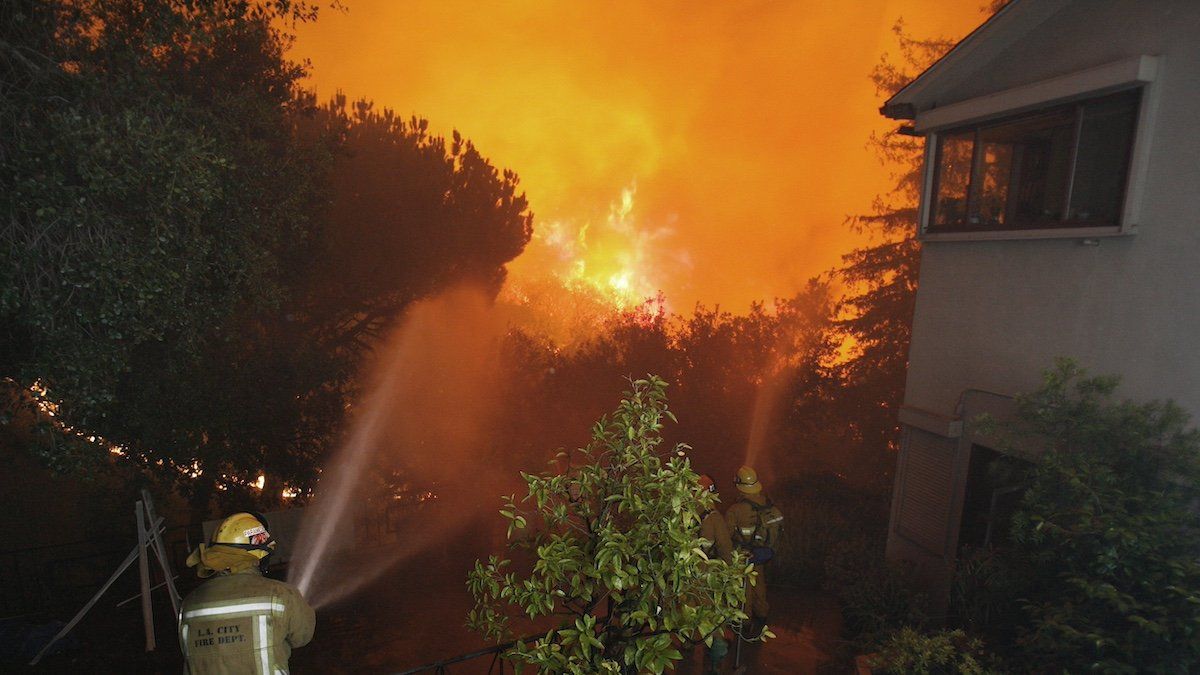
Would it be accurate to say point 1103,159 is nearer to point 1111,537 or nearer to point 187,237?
point 1111,537

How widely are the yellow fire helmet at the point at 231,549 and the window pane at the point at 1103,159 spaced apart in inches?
287

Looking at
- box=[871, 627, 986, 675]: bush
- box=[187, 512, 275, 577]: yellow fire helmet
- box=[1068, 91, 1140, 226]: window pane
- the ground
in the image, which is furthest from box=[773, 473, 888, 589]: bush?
Answer: box=[187, 512, 275, 577]: yellow fire helmet

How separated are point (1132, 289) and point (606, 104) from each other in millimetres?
20565

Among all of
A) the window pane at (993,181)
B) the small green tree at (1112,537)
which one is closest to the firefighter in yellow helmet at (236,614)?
the small green tree at (1112,537)

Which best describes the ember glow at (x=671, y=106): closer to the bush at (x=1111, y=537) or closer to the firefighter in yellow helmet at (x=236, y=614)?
the firefighter in yellow helmet at (x=236, y=614)

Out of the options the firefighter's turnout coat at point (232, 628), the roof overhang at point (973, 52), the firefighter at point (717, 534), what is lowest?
the firefighter at point (717, 534)

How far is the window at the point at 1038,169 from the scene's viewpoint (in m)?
5.82

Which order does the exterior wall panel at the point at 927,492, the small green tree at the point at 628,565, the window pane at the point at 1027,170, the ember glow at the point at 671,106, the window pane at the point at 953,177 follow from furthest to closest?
the ember glow at the point at 671,106
the exterior wall panel at the point at 927,492
the window pane at the point at 953,177
the window pane at the point at 1027,170
the small green tree at the point at 628,565

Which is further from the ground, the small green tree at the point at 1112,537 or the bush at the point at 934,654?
the small green tree at the point at 1112,537

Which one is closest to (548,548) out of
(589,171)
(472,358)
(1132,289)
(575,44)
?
(1132,289)

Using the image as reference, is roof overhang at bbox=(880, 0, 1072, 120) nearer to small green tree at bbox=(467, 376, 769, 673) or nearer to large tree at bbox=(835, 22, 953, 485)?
small green tree at bbox=(467, 376, 769, 673)

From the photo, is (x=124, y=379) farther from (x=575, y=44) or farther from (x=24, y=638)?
(x=575, y=44)

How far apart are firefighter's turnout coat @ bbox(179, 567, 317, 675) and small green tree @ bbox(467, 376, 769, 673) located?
122 centimetres

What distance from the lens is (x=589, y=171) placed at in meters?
A: 25.8
